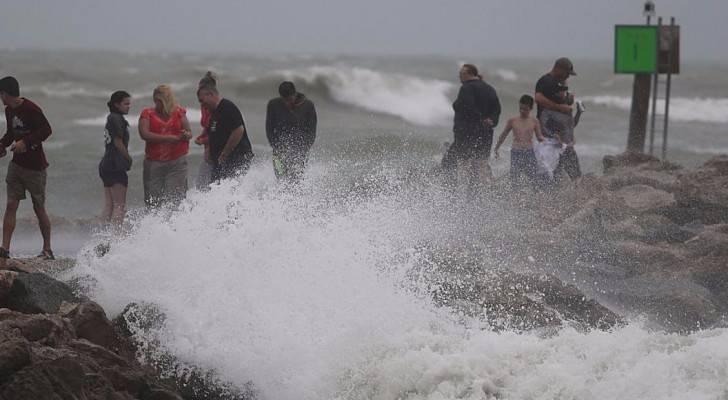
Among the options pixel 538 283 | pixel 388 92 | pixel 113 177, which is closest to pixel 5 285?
pixel 113 177

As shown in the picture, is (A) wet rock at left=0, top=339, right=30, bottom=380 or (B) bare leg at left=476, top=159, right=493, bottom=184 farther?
(B) bare leg at left=476, top=159, right=493, bottom=184

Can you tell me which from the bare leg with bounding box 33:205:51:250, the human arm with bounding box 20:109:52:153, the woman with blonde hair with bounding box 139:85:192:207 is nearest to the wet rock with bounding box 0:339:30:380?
the human arm with bounding box 20:109:52:153

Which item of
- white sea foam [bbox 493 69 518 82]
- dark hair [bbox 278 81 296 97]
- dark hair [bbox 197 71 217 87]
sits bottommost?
white sea foam [bbox 493 69 518 82]

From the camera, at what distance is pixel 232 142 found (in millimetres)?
9648

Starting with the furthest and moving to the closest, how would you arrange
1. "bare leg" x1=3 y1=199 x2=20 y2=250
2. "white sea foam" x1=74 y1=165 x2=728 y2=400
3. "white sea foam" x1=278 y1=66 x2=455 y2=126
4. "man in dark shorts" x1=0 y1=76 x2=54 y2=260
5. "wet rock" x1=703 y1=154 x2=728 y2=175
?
"white sea foam" x1=278 y1=66 x2=455 y2=126
"wet rock" x1=703 y1=154 x2=728 y2=175
"bare leg" x1=3 y1=199 x2=20 y2=250
"man in dark shorts" x1=0 y1=76 x2=54 y2=260
"white sea foam" x1=74 y1=165 x2=728 y2=400

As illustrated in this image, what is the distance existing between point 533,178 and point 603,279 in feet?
8.32

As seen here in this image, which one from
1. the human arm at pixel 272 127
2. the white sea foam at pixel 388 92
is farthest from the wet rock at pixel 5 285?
the white sea foam at pixel 388 92

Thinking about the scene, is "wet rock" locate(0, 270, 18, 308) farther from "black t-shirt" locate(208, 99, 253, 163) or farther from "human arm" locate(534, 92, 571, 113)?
"human arm" locate(534, 92, 571, 113)

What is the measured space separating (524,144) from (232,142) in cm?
356

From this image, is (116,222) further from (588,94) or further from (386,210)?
(588,94)

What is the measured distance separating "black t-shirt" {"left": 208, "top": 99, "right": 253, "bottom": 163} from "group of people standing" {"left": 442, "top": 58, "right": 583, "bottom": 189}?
2.76 m

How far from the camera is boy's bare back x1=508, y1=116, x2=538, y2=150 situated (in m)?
11.6

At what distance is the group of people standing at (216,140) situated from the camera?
912cm

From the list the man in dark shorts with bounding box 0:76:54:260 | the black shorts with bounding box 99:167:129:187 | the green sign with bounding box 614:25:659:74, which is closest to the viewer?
the man in dark shorts with bounding box 0:76:54:260
